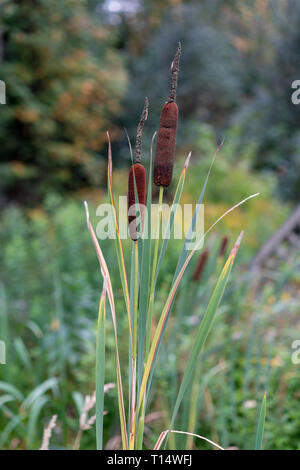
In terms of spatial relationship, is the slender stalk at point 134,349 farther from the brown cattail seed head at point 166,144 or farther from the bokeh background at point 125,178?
the bokeh background at point 125,178

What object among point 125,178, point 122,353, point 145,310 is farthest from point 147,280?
point 125,178

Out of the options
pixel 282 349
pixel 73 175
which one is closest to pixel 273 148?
pixel 73 175

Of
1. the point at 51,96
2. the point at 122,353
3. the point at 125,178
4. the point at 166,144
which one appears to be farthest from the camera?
the point at 51,96

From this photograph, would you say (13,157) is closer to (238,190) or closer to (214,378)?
(238,190)

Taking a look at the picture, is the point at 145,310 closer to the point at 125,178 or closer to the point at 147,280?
the point at 147,280

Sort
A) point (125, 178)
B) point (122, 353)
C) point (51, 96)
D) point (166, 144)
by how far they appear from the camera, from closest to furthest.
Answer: point (166, 144) → point (122, 353) → point (125, 178) → point (51, 96)
